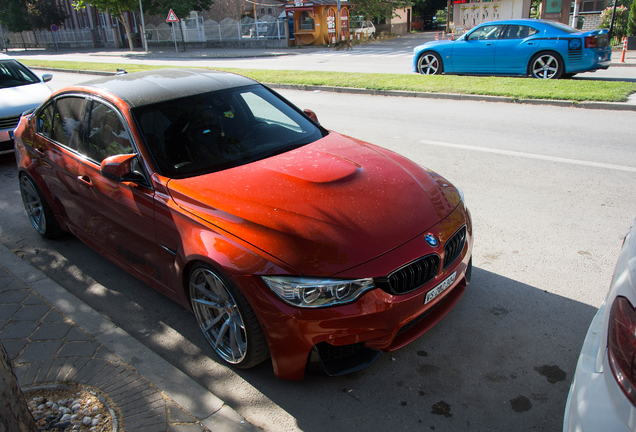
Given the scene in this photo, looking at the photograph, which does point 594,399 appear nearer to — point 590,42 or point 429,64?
point 590,42

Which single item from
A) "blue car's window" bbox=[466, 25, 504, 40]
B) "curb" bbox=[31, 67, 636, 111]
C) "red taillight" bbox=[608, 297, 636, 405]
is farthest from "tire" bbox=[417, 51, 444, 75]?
"red taillight" bbox=[608, 297, 636, 405]

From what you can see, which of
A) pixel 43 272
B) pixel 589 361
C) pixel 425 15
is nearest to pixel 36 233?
pixel 43 272

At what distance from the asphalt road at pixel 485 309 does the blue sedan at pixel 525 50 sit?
5.75 m

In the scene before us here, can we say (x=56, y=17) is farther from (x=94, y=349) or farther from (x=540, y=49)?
(x=94, y=349)

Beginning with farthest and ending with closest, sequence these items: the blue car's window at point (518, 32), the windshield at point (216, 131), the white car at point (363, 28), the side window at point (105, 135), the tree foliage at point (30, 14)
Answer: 1. the tree foliage at point (30, 14)
2. the white car at point (363, 28)
3. the blue car's window at point (518, 32)
4. the side window at point (105, 135)
5. the windshield at point (216, 131)

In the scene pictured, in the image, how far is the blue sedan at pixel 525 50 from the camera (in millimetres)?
11945

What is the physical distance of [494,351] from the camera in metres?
3.17

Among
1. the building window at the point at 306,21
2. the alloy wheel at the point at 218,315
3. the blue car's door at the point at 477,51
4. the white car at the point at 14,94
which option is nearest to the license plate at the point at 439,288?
the alloy wheel at the point at 218,315

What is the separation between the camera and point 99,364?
3.12 m

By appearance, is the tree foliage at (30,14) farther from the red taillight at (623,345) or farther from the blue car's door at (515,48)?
the red taillight at (623,345)

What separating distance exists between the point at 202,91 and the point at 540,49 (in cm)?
1115

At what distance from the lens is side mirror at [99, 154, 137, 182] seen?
3.32 m

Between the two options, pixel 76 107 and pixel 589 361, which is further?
pixel 76 107

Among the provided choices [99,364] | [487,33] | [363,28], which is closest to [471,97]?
[487,33]
